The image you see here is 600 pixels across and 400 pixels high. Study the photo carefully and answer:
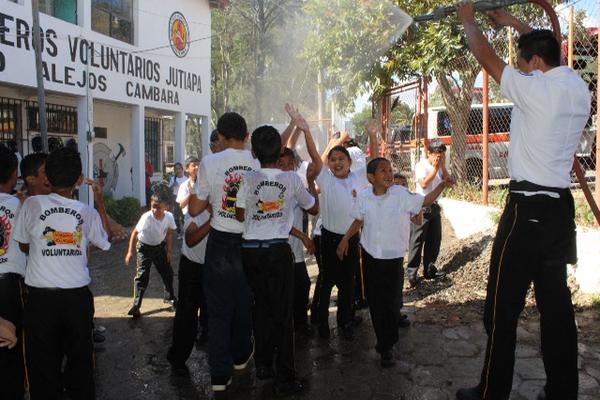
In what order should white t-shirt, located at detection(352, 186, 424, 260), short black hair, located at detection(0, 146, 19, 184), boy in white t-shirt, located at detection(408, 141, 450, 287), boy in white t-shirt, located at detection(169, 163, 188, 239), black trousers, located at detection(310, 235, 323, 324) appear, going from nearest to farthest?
short black hair, located at detection(0, 146, 19, 184), white t-shirt, located at detection(352, 186, 424, 260), black trousers, located at detection(310, 235, 323, 324), boy in white t-shirt, located at detection(408, 141, 450, 287), boy in white t-shirt, located at detection(169, 163, 188, 239)

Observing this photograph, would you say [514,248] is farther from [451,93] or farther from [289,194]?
[451,93]

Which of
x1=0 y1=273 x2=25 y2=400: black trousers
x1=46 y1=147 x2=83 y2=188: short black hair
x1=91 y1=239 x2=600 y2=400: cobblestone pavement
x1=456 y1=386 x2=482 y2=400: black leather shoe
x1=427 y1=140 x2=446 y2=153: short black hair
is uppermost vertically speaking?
x1=427 y1=140 x2=446 y2=153: short black hair

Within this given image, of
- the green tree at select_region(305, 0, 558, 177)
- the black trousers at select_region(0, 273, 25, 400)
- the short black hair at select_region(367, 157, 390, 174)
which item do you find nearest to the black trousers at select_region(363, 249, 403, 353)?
the short black hair at select_region(367, 157, 390, 174)

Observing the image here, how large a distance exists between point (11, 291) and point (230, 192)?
1399 millimetres

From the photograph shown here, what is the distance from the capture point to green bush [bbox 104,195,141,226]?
484 inches

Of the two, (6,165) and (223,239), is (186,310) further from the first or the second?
(6,165)

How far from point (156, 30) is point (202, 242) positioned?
40.6 feet

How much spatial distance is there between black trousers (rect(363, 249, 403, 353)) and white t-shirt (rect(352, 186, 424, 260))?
8cm

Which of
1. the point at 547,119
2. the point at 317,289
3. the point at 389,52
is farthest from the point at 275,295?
the point at 389,52

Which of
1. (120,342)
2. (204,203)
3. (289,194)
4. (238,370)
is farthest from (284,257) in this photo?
(120,342)

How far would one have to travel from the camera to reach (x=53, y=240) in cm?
279

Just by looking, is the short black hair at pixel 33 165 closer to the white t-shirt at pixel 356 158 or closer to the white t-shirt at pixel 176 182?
the white t-shirt at pixel 356 158

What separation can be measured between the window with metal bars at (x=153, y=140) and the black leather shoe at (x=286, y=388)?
14.7 meters

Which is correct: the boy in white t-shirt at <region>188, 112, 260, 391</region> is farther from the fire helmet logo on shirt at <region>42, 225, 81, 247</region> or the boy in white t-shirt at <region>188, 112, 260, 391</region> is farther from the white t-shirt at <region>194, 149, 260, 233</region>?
the fire helmet logo on shirt at <region>42, 225, 81, 247</region>
